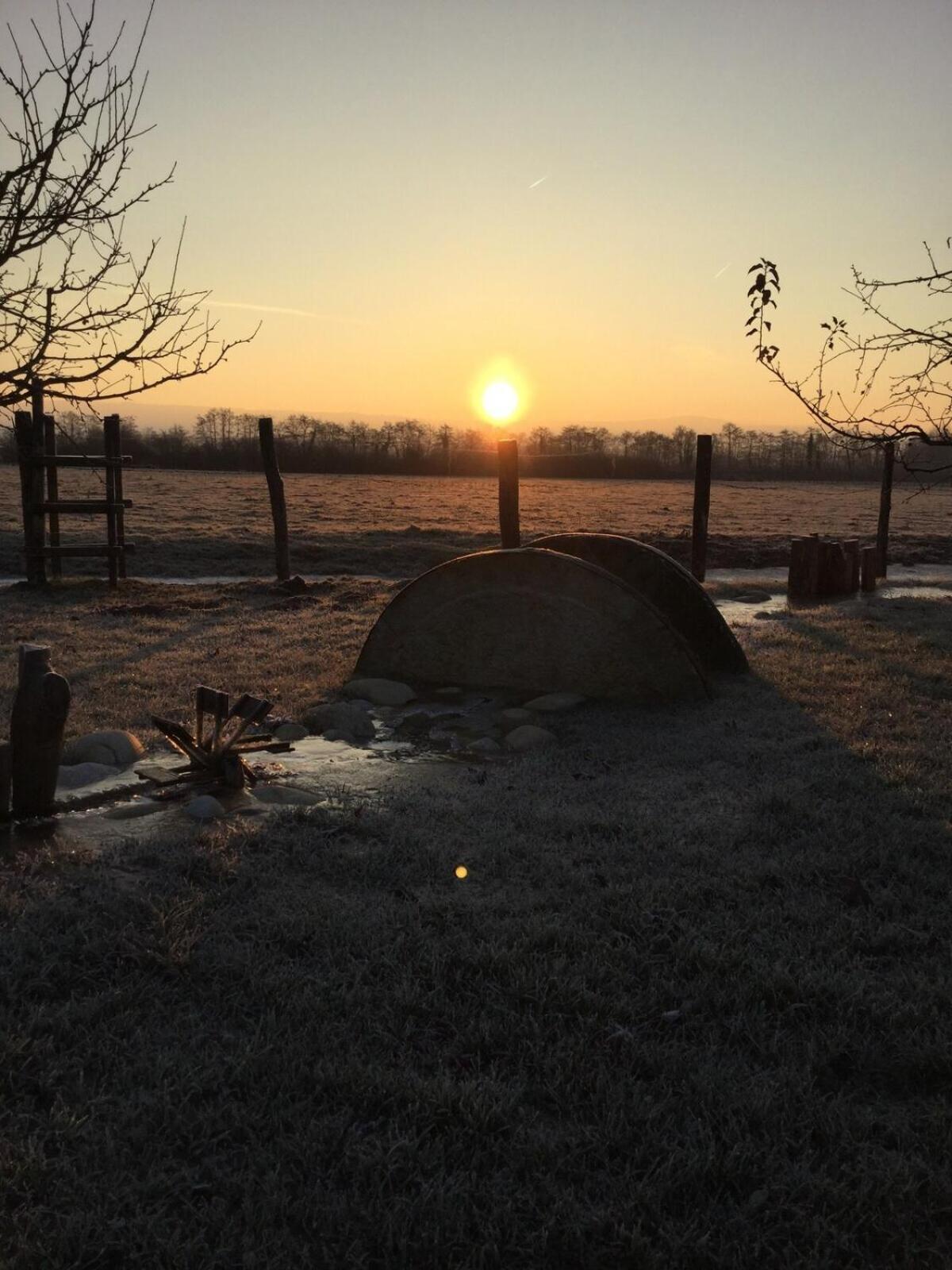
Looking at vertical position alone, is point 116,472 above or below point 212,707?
above

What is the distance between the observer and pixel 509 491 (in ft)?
50.7

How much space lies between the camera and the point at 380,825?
562cm

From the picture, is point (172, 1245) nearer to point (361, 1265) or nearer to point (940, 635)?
point (361, 1265)

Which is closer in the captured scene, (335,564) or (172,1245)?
(172,1245)

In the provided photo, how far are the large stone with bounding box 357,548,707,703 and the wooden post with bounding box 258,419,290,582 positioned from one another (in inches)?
322

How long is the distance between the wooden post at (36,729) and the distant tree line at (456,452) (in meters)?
42.7

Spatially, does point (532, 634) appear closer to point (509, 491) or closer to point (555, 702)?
point (555, 702)

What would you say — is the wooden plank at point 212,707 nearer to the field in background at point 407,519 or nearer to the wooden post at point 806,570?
the field in background at point 407,519

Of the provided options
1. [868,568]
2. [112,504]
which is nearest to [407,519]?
[112,504]

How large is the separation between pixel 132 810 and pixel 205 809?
1.50ft

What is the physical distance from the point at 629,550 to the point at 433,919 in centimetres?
633

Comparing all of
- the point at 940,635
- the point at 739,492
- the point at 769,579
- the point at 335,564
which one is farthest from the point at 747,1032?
the point at 739,492

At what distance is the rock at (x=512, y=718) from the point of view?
8102 millimetres

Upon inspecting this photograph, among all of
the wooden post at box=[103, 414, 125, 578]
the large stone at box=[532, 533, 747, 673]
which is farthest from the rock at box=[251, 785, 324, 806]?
the wooden post at box=[103, 414, 125, 578]
